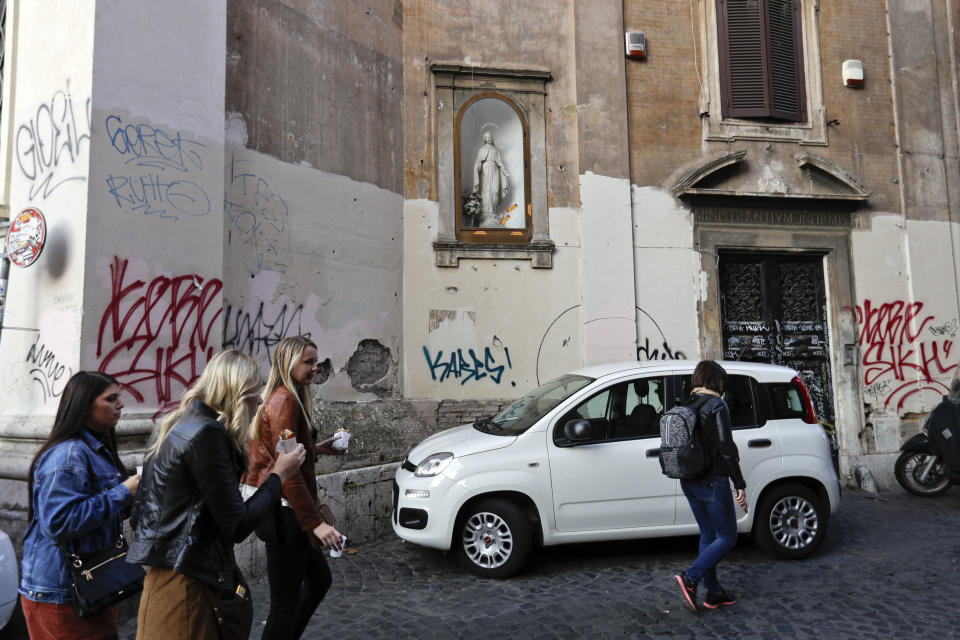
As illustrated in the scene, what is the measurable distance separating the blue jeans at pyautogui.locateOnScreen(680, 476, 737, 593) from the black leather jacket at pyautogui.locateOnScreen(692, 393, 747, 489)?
0.24 feet

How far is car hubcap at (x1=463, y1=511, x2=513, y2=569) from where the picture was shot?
18.9 feet

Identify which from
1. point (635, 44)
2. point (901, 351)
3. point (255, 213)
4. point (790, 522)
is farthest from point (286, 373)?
point (901, 351)

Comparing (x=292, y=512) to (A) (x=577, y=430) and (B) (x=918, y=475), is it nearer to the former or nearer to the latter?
(A) (x=577, y=430)

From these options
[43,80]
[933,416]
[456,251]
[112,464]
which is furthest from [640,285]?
[112,464]

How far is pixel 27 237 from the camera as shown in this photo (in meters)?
5.95

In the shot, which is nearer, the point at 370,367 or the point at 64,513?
the point at 64,513

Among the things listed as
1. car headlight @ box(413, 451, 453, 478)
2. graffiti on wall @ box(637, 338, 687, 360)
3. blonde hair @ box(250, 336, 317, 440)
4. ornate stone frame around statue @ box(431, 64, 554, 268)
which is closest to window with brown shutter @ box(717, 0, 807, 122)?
ornate stone frame around statue @ box(431, 64, 554, 268)

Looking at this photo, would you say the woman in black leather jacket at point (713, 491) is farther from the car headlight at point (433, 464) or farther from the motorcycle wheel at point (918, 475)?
the motorcycle wheel at point (918, 475)

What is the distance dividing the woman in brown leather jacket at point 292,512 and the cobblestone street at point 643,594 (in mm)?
1274

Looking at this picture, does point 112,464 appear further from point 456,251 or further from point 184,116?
point 456,251

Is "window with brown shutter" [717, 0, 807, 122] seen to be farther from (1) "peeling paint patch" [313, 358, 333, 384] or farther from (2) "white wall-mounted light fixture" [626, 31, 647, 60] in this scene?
(1) "peeling paint patch" [313, 358, 333, 384]

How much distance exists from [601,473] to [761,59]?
24.7 ft

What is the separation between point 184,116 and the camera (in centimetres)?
649

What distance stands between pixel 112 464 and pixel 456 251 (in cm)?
686
